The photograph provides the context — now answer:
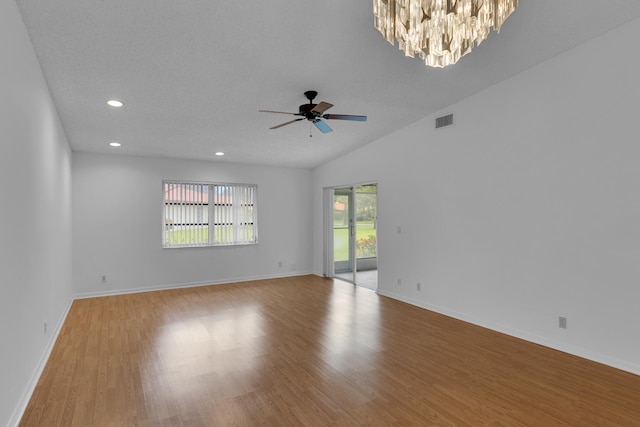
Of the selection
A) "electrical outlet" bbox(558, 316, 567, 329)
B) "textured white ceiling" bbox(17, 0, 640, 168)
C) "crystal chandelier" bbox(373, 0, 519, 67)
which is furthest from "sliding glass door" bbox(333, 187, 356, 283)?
"crystal chandelier" bbox(373, 0, 519, 67)

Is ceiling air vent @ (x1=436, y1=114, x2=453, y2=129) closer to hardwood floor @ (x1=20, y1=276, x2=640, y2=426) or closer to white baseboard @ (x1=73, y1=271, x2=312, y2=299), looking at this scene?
hardwood floor @ (x1=20, y1=276, x2=640, y2=426)

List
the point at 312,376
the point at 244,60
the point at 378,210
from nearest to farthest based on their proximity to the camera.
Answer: the point at 312,376 < the point at 244,60 < the point at 378,210

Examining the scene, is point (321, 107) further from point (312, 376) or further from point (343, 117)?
point (312, 376)

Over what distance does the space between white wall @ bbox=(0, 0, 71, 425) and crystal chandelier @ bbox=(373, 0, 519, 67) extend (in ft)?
7.47

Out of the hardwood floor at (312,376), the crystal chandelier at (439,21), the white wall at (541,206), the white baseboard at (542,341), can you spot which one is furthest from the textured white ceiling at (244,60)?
the white baseboard at (542,341)

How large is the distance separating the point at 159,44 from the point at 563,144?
4133 millimetres

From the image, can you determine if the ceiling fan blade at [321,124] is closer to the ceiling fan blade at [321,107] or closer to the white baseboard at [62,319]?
the ceiling fan blade at [321,107]

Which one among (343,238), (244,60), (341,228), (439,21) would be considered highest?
(244,60)

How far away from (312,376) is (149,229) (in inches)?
190

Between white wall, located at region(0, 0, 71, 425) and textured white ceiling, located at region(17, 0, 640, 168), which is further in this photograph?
textured white ceiling, located at region(17, 0, 640, 168)

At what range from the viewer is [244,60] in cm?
330

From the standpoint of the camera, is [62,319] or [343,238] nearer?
[62,319]

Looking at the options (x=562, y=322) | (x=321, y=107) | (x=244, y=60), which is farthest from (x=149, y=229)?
(x=562, y=322)

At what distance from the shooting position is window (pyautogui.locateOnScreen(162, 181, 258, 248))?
6.73 meters
